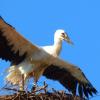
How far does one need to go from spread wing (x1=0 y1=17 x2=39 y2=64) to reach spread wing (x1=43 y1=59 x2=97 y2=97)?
62 cm

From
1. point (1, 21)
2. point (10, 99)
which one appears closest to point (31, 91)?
point (10, 99)

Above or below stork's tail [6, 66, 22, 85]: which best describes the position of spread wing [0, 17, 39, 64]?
above

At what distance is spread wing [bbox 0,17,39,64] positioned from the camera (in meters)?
20.9

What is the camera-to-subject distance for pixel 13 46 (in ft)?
69.4

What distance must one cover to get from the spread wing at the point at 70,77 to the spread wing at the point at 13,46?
625 millimetres

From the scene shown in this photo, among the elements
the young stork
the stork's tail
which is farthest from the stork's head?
the stork's tail

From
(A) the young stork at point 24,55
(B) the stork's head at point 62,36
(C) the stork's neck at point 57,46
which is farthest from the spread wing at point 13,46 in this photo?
(B) the stork's head at point 62,36

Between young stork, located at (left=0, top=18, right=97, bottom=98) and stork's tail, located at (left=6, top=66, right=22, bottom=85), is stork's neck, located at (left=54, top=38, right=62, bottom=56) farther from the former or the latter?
stork's tail, located at (left=6, top=66, right=22, bottom=85)

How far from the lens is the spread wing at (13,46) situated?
20.9 metres

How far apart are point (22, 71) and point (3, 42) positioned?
65 cm

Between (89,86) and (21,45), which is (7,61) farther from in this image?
(89,86)

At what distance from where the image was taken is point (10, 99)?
19.5 meters

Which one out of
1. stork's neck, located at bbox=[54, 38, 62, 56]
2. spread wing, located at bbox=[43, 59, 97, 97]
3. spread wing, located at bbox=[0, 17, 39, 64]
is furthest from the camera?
spread wing, located at bbox=[43, 59, 97, 97]

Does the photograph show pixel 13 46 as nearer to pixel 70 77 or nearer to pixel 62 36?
pixel 62 36
